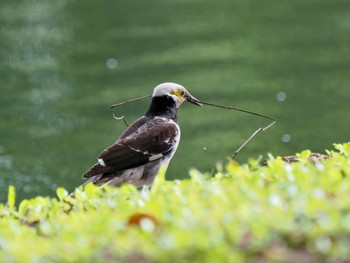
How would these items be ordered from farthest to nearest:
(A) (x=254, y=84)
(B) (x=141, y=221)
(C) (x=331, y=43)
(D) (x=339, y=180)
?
(C) (x=331, y=43) < (A) (x=254, y=84) < (D) (x=339, y=180) < (B) (x=141, y=221)

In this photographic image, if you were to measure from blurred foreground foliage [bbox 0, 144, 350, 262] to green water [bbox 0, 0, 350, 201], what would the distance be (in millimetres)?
10020

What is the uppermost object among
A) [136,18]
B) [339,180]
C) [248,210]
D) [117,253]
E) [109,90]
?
[136,18]

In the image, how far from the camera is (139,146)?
8938mm

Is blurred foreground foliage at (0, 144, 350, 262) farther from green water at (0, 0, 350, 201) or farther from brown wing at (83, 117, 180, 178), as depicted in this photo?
green water at (0, 0, 350, 201)

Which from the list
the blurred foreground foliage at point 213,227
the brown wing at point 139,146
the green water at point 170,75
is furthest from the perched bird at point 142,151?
the green water at point 170,75

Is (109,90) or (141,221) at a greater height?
(109,90)

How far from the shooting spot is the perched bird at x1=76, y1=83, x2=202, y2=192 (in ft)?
29.0

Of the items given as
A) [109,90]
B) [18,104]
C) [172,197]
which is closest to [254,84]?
[109,90]

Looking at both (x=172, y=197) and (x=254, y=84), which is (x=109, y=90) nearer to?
(x=254, y=84)

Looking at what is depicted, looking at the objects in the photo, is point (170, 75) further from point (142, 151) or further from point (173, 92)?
point (142, 151)

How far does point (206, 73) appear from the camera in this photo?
2200 cm

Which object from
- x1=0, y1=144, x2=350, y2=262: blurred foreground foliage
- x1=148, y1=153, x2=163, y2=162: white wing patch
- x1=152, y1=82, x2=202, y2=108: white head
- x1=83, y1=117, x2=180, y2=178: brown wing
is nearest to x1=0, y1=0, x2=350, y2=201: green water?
x1=152, y1=82, x2=202, y2=108: white head

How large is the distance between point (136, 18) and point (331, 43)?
5371 mm

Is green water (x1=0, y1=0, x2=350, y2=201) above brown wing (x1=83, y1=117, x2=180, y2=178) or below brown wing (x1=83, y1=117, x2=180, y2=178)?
above
